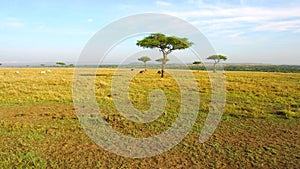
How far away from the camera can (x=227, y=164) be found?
5.38 m

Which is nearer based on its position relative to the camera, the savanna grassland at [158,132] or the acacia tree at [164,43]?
the savanna grassland at [158,132]

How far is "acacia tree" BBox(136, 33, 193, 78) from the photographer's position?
106 ft

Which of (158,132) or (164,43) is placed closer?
(158,132)

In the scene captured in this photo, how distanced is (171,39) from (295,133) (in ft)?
82.9

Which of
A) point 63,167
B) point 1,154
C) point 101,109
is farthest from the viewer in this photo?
point 101,109

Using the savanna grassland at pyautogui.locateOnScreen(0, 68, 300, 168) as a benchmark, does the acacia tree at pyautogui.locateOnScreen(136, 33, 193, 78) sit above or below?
above

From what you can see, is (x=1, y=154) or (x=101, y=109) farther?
(x=101, y=109)

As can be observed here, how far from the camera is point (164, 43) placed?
33.0 m

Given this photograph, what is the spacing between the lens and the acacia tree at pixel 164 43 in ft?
106

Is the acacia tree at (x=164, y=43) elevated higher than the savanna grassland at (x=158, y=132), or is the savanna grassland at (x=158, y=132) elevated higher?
the acacia tree at (x=164, y=43)

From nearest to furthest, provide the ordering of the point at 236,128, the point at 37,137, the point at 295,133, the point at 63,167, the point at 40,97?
the point at 63,167 < the point at 37,137 < the point at 295,133 < the point at 236,128 < the point at 40,97

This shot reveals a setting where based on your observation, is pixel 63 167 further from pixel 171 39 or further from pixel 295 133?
pixel 171 39

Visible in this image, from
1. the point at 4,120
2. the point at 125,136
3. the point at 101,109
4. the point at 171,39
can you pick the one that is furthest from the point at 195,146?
the point at 171,39

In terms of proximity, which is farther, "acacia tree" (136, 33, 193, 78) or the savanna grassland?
"acacia tree" (136, 33, 193, 78)
